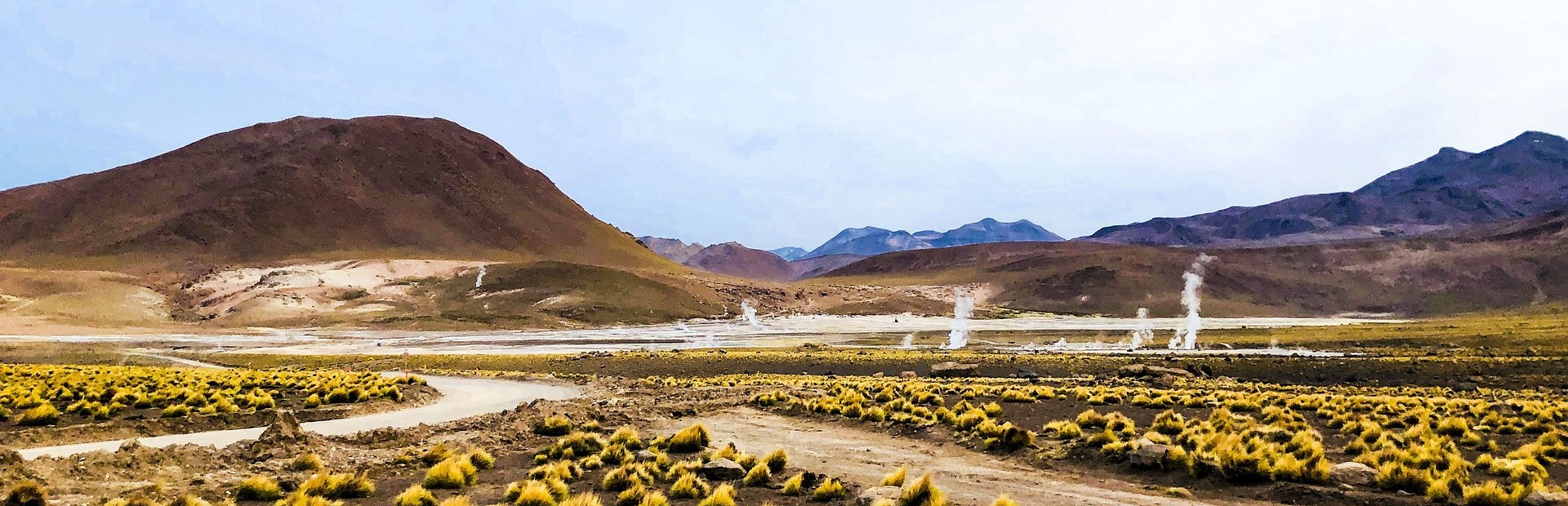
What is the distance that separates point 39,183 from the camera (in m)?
164

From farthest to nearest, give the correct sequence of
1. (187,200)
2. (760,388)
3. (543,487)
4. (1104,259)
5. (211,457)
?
(1104,259)
(187,200)
(760,388)
(211,457)
(543,487)

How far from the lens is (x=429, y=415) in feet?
70.7

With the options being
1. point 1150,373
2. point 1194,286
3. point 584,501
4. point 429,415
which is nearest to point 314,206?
point 429,415

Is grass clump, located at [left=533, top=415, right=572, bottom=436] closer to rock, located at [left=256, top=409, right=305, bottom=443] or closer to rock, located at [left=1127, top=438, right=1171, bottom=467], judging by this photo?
rock, located at [left=256, top=409, right=305, bottom=443]

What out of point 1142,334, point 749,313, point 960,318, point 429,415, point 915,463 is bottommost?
point 1142,334

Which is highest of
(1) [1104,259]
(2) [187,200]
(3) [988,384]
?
(2) [187,200]

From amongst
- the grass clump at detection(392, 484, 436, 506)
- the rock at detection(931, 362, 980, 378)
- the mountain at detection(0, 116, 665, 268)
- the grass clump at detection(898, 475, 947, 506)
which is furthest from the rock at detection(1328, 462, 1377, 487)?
the mountain at detection(0, 116, 665, 268)

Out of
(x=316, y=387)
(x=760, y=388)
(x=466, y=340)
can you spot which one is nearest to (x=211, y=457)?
(x=316, y=387)

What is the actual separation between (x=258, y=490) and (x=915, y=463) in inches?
395

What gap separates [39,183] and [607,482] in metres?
214

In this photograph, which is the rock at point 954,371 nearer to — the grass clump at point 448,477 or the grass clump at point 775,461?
the grass clump at point 775,461

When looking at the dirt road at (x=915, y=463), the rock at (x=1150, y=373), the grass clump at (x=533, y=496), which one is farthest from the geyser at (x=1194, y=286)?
the grass clump at (x=533, y=496)

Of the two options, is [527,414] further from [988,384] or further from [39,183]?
[39,183]

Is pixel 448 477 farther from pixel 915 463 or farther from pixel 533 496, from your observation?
pixel 915 463
